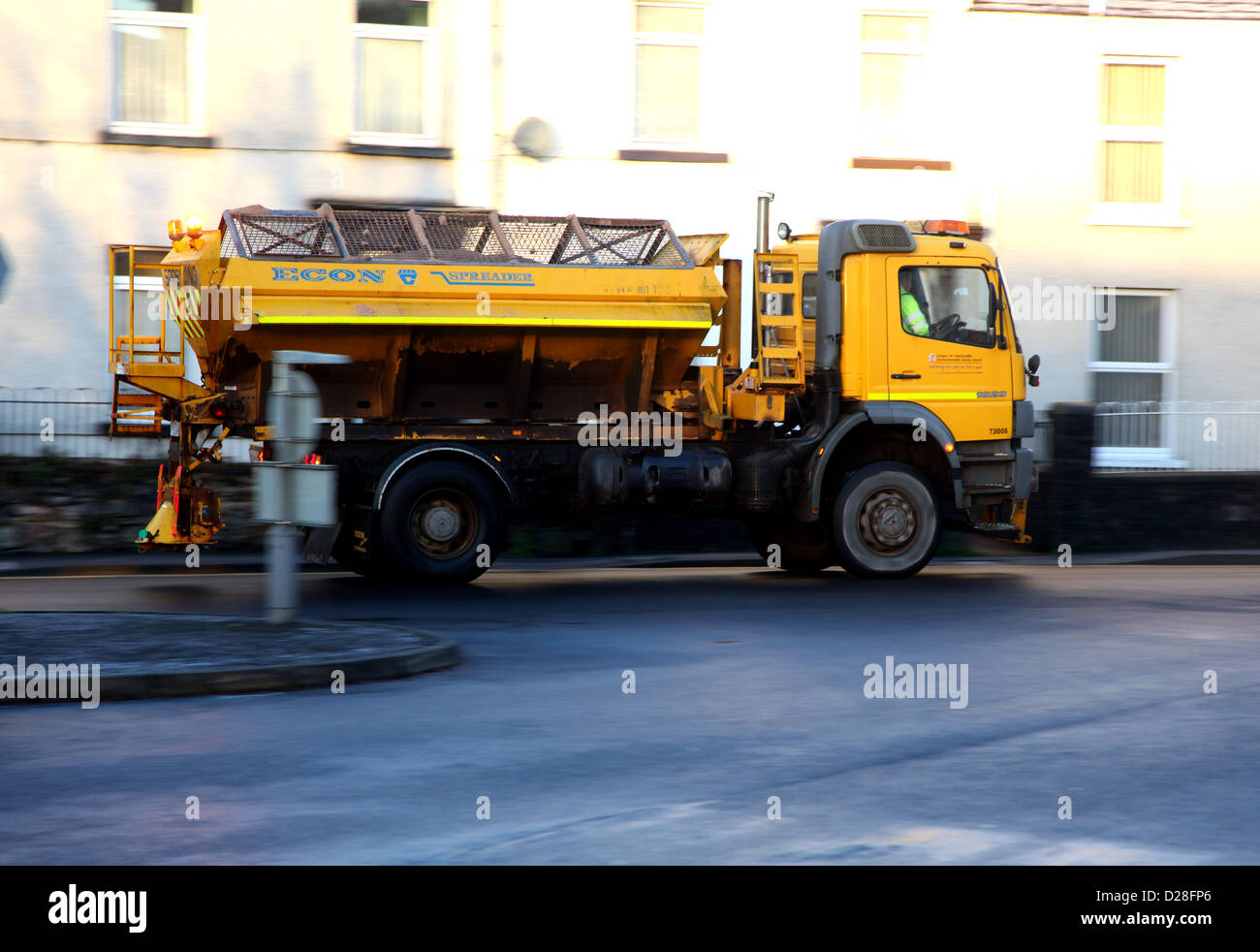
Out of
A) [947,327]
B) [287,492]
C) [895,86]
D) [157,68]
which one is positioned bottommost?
[287,492]

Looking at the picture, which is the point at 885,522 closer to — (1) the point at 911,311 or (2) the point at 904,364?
(2) the point at 904,364

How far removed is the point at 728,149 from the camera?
2023 cm

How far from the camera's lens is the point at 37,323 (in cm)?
1881

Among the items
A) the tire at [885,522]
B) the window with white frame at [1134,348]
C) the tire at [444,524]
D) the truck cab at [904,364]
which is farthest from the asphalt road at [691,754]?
the window with white frame at [1134,348]

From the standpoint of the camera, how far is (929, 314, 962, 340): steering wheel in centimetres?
1471

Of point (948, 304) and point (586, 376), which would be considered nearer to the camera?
point (586, 376)

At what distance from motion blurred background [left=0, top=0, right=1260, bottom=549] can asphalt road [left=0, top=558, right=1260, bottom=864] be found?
346 inches

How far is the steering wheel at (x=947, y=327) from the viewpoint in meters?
14.7

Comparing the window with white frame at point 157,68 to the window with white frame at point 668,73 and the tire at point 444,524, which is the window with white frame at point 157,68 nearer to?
the window with white frame at point 668,73

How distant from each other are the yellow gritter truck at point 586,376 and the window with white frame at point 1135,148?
24.0 feet

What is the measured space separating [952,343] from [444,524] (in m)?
4.79

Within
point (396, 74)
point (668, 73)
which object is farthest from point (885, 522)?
point (396, 74)

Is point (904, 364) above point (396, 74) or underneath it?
underneath
